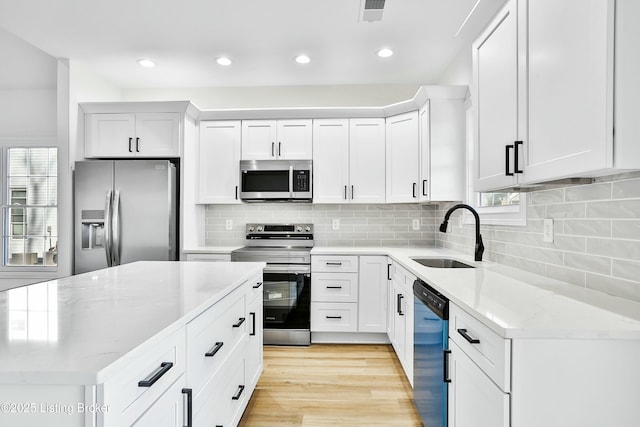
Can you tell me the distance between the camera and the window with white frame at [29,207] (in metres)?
3.85

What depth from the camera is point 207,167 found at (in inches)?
146

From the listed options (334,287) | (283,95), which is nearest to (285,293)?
(334,287)

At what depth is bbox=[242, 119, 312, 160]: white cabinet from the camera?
364 centimetres

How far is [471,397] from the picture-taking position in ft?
4.26

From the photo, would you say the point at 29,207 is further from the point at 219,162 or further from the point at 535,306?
the point at 535,306

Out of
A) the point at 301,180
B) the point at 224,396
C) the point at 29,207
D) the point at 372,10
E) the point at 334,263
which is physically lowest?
the point at 224,396

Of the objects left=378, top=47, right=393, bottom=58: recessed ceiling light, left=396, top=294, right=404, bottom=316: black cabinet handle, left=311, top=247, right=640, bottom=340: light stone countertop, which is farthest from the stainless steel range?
left=378, top=47, right=393, bottom=58: recessed ceiling light

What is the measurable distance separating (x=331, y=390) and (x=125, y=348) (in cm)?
198

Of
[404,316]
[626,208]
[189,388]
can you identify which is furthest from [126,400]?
[404,316]

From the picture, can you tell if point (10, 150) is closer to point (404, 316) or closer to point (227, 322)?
point (227, 322)

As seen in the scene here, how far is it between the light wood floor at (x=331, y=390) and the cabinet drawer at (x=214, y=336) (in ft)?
2.27

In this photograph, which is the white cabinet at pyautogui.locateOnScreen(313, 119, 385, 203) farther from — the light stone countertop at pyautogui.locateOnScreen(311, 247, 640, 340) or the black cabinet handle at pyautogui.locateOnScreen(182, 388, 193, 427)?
the black cabinet handle at pyautogui.locateOnScreen(182, 388, 193, 427)

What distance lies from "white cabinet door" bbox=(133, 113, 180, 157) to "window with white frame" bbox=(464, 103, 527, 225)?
2762 mm

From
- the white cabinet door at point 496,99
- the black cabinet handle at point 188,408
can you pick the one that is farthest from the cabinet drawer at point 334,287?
the black cabinet handle at point 188,408
